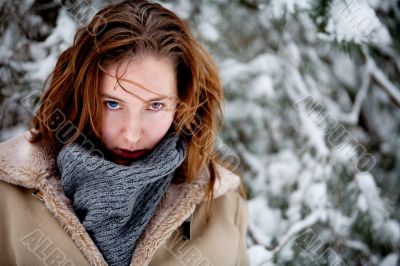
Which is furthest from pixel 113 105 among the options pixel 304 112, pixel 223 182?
pixel 304 112

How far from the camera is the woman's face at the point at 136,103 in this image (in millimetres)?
1134

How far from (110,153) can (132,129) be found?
0.15 meters

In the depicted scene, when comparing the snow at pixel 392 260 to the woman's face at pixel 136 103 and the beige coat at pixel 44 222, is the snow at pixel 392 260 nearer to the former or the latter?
the beige coat at pixel 44 222

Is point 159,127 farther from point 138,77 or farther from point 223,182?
point 223,182

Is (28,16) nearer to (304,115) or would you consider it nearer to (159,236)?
(159,236)

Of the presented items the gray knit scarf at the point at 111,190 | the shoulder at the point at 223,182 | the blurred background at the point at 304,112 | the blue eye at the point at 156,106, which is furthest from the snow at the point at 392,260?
the blue eye at the point at 156,106

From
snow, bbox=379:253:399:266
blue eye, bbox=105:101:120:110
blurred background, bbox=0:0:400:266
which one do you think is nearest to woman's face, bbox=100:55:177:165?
blue eye, bbox=105:101:120:110

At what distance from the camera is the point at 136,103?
114 centimetres

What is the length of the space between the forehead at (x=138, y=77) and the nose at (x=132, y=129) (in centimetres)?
7

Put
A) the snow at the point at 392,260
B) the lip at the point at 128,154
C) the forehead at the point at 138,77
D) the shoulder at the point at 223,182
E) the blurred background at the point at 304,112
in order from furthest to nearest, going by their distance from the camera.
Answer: the snow at the point at 392,260, the blurred background at the point at 304,112, the shoulder at the point at 223,182, the lip at the point at 128,154, the forehead at the point at 138,77

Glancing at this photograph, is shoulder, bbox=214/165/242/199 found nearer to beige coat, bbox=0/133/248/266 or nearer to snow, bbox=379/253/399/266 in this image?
beige coat, bbox=0/133/248/266

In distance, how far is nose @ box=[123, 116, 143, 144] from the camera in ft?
3.80

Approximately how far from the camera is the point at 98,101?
1161 mm

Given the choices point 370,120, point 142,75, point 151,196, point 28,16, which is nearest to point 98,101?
point 142,75
